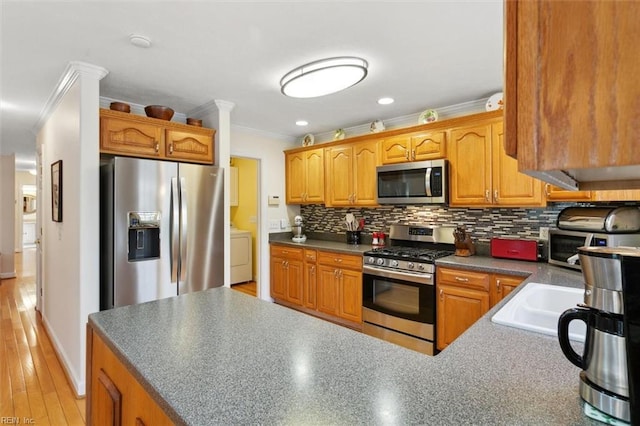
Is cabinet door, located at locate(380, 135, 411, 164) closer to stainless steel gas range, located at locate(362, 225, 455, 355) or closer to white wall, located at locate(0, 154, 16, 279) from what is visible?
stainless steel gas range, located at locate(362, 225, 455, 355)

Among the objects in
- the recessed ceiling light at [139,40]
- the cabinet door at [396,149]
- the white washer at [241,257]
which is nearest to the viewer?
the recessed ceiling light at [139,40]

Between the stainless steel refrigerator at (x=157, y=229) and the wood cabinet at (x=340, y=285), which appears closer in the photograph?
the stainless steel refrigerator at (x=157, y=229)

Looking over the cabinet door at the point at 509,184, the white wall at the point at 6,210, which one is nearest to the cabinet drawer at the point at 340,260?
the cabinet door at the point at 509,184

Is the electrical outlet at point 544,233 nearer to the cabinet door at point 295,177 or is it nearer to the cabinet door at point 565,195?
the cabinet door at point 565,195

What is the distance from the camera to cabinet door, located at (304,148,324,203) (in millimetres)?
4176

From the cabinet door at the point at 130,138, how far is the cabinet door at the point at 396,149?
7.12 feet

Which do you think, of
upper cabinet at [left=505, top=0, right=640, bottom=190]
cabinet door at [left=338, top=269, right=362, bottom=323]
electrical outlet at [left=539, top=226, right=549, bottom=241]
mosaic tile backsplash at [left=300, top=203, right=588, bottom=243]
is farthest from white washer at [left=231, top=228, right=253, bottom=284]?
upper cabinet at [left=505, top=0, right=640, bottom=190]

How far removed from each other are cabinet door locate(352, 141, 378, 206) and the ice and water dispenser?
2.11 meters

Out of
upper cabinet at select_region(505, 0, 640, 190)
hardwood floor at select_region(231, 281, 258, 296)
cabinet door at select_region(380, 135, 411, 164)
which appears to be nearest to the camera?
upper cabinet at select_region(505, 0, 640, 190)

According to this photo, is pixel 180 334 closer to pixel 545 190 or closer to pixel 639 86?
pixel 639 86

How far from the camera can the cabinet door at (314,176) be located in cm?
418

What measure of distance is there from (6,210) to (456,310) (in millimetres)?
7520

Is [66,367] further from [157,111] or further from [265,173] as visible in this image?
[265,173]

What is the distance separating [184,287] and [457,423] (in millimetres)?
2503
